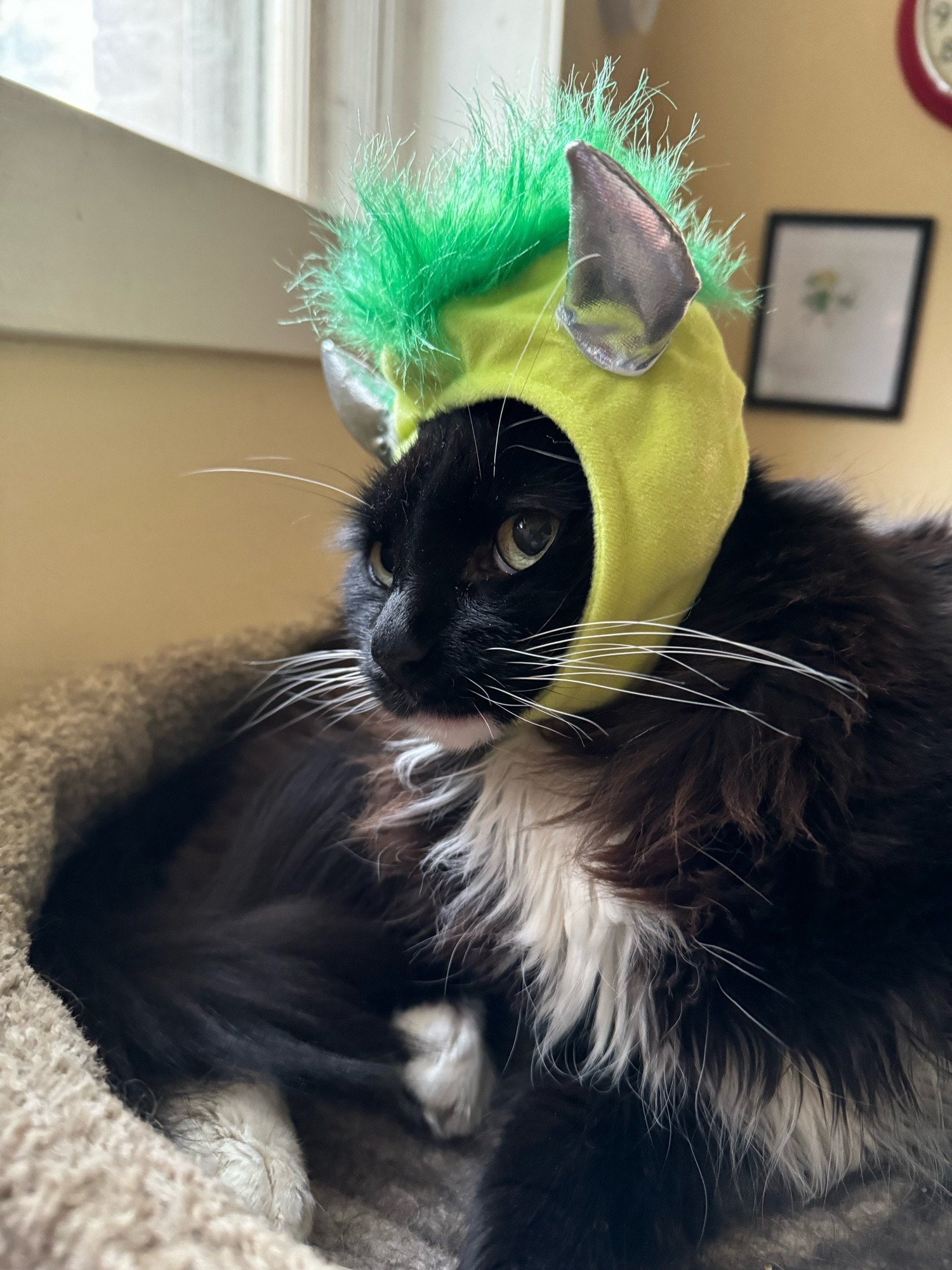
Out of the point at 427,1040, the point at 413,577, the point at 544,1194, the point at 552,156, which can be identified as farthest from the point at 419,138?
the point at 544,1194

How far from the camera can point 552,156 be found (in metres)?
0.61

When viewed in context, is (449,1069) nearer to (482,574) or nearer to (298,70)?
(482,574)

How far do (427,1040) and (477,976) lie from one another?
0.06m

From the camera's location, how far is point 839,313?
6.60 feet

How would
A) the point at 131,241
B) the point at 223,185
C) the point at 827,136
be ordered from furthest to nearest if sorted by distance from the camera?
1. the point at 827,136
2. the point at 223,185
3. the point at 131,241

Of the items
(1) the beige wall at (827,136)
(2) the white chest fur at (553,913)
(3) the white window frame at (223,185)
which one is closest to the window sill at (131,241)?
(3) the white window frame at (223,185)

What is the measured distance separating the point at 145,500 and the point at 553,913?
0.64 meters

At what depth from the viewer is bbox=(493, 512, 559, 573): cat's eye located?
61 centimetres

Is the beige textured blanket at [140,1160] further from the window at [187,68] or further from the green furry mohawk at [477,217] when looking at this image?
the window at [187,68]

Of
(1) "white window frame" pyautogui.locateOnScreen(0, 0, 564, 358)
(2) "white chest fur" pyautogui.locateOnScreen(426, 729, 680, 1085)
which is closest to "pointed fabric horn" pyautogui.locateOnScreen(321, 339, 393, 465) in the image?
(1) "white window frame" pyautogui.locateOnScreen(0, 0, 564, 358)

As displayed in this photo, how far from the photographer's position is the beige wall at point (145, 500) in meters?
0.84

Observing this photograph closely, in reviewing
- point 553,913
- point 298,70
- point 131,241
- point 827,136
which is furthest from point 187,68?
point 827,136

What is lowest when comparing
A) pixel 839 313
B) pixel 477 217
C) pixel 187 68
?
pixel 477 217

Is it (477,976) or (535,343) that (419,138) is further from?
(477,976)
